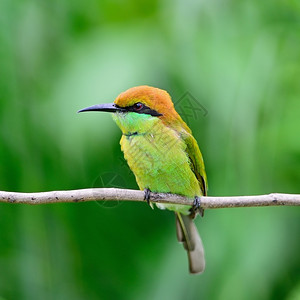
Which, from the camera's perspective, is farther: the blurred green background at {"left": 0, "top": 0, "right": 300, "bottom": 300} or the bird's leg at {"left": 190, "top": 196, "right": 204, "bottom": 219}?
the blurred green background at {"left": 0, "top": 0, "right": 300, "bottom": 300}

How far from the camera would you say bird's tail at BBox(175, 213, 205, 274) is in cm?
192

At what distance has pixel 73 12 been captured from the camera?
2316 mm

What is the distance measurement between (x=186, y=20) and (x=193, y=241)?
0.88 meters

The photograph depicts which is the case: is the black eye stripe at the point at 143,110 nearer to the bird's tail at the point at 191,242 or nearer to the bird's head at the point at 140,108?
the bird's head at the point at 140,108

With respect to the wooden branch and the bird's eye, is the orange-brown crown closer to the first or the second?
the bird's eye

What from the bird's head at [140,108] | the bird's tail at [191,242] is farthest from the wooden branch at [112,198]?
the bird's tail at [191,242]

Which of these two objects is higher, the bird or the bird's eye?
the bird's eye

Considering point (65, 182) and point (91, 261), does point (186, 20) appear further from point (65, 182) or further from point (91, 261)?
point (91, 261)

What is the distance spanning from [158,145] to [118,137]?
1.54ft

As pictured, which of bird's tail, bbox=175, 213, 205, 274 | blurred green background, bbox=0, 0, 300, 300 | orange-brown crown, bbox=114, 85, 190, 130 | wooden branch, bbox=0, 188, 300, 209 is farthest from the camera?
blurred green background, bbox=0, 0, 300, 300

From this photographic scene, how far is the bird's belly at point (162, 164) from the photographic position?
64.9 inches

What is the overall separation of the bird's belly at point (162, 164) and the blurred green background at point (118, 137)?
0.81 ft

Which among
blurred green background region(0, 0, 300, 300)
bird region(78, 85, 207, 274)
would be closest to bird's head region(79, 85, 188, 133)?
bird region(78, 85, 207, 274)

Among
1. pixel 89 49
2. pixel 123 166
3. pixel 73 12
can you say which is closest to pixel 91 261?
pixel 123 166
